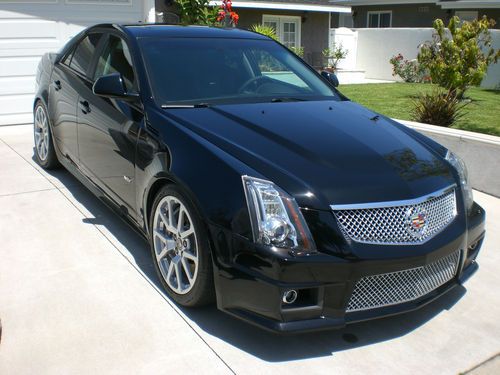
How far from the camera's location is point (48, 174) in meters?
6.29

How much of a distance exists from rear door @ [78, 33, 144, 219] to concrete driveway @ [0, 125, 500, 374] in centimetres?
52

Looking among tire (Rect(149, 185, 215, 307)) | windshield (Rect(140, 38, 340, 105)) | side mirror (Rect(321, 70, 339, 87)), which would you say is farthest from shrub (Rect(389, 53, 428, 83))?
tire (Rect(149, 185, 215, 307))

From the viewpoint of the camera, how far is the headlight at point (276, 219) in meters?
2.90

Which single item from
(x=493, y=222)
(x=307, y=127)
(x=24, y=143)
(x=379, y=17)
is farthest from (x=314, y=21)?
(x=307, y=127)

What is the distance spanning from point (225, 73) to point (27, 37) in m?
5.76

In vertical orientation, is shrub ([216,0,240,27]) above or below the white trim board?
below

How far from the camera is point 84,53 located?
520 cm

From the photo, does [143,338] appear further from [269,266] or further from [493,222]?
[493,222]

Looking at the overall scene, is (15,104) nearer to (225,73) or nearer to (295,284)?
(225,73)

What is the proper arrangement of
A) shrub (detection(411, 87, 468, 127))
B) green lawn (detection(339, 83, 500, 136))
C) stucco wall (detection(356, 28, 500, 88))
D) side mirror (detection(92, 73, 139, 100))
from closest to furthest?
side mirror (detection(92, 73, 139, 100))
shrub (detection(411, 87, 468, 127))
green lawn (detection(339, 83, 500, 136))
stucco wall (detection(356, 28, 500, 88))

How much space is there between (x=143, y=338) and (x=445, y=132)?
4.68 meters

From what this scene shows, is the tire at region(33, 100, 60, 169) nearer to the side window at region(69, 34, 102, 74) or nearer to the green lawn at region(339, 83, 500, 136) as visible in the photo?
the side window at region(69, 34, 102, 74)

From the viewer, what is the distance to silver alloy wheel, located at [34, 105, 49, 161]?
19.8 feet

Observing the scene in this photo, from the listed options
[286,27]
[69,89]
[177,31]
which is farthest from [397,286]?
[286,27]
